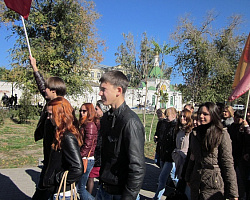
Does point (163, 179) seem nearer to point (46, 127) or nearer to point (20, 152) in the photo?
point (46, 127)

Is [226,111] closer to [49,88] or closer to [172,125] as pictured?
[172,125]

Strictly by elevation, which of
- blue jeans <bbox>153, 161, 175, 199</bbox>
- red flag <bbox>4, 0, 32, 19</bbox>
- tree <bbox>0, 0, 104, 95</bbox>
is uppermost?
tree <bbox>0, 0, 104, 95</bbox>

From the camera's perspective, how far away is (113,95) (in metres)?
2.35

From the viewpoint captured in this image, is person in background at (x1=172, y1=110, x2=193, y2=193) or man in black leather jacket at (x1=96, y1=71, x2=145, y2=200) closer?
man in black leather jacket at (x1=96, y1=71, x2=145, y2=200)

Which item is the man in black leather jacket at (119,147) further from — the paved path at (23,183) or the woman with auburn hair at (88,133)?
the paved path at (23,183)

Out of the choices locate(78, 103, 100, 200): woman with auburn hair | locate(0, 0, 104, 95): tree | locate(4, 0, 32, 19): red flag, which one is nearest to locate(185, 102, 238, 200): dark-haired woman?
locate(78, 103, 100, 200): woman with auburn hair

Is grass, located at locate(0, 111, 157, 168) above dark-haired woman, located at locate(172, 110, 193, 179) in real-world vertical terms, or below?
below

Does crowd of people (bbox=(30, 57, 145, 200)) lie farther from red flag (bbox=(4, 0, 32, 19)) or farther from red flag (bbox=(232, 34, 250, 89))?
red flag (bbox=(232, 34, 250, 89))

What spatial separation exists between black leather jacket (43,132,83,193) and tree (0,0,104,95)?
18.2 metres

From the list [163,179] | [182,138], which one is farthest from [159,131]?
[163,179]

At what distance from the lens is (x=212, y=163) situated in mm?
3115

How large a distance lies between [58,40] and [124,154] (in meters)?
20.9

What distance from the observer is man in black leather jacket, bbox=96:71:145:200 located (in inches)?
81.9

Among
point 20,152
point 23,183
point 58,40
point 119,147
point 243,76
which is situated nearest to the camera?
point 119,147
